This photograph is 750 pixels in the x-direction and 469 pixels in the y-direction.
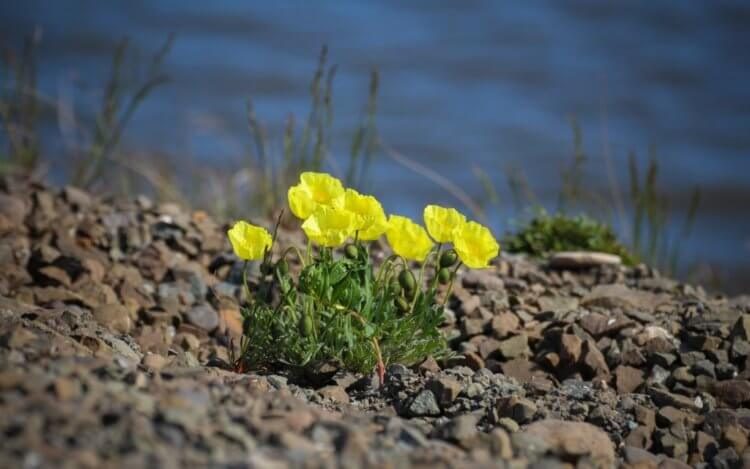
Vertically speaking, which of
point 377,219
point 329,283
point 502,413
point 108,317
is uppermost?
point 377,219

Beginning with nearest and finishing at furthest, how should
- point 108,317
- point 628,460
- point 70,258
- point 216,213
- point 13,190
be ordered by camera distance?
1. point 628,460
2. point 108,317
3. point 70,258
4. point 13,190
5. point 216,213

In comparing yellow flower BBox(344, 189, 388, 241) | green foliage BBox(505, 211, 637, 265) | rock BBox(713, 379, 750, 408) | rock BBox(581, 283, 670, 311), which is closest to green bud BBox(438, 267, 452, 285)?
yellow flower BBox(344, 189, 388, 241)

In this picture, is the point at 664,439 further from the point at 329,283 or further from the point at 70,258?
the point at 70,258

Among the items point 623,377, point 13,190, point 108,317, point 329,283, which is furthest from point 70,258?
point 623,377

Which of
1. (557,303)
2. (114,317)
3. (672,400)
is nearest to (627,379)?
(672,400)

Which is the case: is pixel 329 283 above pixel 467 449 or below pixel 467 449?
above

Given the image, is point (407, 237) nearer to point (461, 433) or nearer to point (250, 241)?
point (250, 241)

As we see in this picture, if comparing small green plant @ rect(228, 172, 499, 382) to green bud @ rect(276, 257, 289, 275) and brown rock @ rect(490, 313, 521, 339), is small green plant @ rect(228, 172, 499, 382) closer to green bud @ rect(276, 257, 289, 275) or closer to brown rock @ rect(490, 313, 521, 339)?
green bud @ rect(276, 257, 289, 275)
